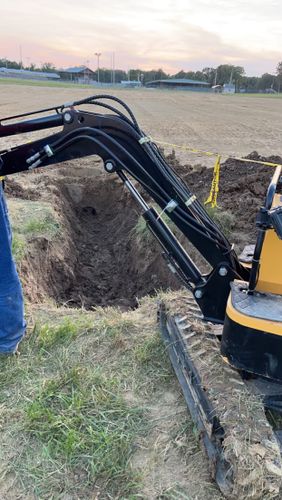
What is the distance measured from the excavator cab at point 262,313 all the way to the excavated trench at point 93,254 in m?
3.31

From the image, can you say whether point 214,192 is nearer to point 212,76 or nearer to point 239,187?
point 239,187

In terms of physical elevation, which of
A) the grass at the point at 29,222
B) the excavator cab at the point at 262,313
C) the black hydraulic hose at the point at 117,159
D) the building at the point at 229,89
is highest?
the black hydraulic hose at the point at 117,159

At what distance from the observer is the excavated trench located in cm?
703

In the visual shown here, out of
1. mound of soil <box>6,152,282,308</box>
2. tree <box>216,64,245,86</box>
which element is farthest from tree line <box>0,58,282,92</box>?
mound of soil <box>6,152,282,308</box>

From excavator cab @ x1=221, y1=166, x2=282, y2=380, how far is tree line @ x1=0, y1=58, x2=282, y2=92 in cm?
12330

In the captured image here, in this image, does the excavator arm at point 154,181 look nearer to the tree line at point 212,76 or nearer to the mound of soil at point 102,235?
the mound of soil at point 102,235

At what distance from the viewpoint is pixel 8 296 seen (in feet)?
13.5

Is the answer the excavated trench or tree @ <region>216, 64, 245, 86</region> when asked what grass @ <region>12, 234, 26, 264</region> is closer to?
the excavated trench

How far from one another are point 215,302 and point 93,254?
5.86 meters

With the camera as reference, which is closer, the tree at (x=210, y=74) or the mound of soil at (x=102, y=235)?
the mound of soil at (x=102, y=235)

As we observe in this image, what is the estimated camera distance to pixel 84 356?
4.22m

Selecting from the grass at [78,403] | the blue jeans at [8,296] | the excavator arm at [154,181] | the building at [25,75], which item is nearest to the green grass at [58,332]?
the grass at [78,403]

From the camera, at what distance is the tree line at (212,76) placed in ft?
394

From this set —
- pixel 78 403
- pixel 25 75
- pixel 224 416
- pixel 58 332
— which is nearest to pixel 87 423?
pixel 78 403
